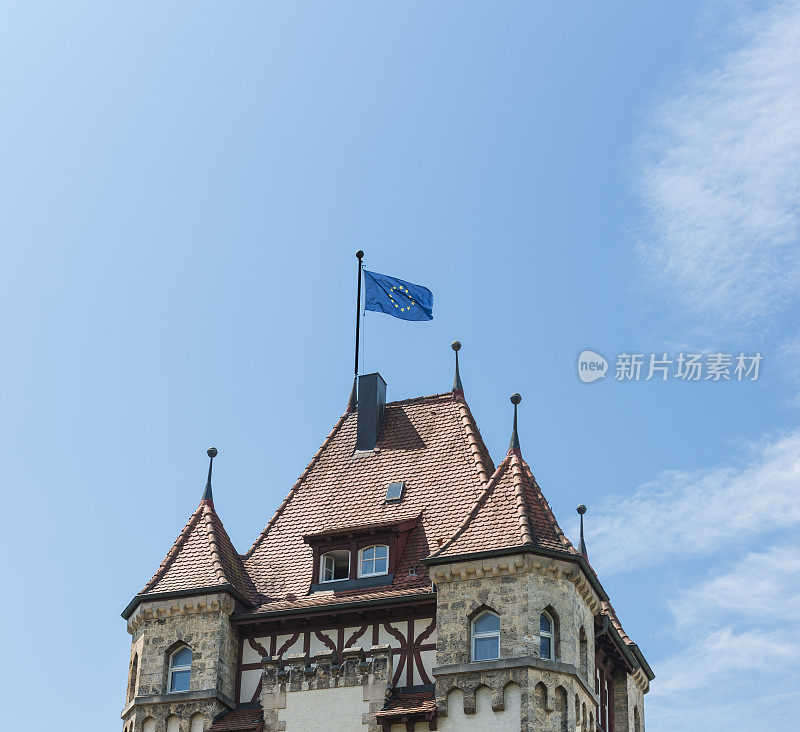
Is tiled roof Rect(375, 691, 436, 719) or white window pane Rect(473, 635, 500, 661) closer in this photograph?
tiled roof Rect(375, 691, 436, 719)

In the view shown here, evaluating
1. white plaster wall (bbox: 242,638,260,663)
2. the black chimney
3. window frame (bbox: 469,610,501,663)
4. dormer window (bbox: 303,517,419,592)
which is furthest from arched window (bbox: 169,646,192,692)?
the black chimney

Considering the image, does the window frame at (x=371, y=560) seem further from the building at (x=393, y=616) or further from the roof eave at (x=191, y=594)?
the roof eave at (x=191, y=594)

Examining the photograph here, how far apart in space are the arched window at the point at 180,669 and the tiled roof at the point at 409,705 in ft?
15.0

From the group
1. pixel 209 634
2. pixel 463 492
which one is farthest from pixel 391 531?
pixel 209 634

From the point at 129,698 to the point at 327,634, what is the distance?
471 centimetres

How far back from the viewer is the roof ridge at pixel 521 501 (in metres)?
30.8

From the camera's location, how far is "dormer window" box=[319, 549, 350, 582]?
33.5 m

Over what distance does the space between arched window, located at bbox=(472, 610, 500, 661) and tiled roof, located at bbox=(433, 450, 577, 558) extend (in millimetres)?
1386

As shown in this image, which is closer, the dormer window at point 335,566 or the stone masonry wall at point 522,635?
the stone masonry wall at point 522,635

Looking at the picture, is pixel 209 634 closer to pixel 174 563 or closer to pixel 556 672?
pixel 174 563

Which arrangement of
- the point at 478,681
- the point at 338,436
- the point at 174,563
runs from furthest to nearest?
the point at 338,436, the point at 174,563, the point at 478,681

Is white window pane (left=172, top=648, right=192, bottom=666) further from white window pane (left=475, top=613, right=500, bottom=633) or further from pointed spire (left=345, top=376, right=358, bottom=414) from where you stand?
pointed spire (left=345, top=376, right=358, bottom=414)

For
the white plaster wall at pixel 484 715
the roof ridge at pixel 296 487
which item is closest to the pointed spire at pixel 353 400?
the roof ridge at pixel 296 487

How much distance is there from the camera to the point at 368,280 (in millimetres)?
39625
